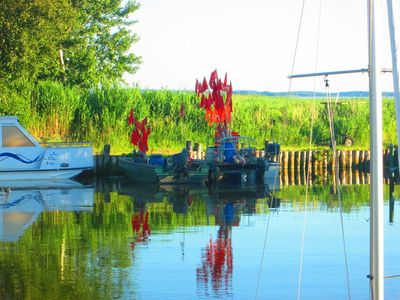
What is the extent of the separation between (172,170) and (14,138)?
6004 millimetres

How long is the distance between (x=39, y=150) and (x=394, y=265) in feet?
72.2

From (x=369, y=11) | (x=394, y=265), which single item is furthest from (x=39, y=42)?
(x=369, y=11)

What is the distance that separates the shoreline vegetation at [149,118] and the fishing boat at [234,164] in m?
5.51

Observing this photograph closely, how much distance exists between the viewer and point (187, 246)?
21406mm

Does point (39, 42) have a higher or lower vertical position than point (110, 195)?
higher

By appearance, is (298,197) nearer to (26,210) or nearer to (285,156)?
(26,210)

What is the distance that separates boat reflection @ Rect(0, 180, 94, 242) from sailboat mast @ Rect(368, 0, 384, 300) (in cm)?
1317

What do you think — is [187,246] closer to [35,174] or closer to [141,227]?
[141,227]

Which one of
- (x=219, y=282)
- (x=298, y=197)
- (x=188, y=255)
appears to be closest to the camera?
(x=219, y=282)

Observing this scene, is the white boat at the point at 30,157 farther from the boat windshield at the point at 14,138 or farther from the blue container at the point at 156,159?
the blue container at the point at 156,159

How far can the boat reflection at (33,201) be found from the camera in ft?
83.1

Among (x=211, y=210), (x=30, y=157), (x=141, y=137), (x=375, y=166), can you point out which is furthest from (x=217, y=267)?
(x=141, y=137)

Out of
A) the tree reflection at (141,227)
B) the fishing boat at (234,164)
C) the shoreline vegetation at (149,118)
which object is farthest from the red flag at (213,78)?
the tree reflection at (141,227)

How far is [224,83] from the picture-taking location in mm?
40594
